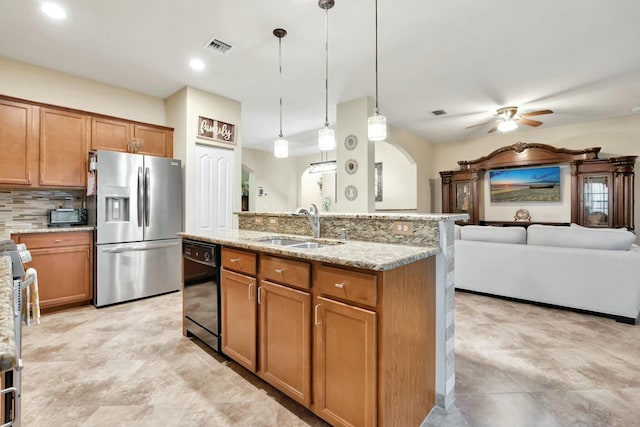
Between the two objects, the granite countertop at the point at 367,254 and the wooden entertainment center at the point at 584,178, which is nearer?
the granite countertop at the point at 367,254

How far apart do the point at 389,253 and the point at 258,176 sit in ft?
23.7

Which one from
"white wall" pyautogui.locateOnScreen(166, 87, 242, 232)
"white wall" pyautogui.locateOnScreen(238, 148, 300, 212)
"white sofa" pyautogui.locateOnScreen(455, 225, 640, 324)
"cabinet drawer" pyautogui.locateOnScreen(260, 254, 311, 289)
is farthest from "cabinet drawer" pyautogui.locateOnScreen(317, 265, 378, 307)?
"white wall" pyautogui.locateOnScreen(238, 148, 300, 212)

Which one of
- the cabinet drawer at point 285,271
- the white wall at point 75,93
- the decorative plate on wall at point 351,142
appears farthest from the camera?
the decorative plate on wall at point 351,142

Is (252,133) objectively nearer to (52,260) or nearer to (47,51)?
(47,51)

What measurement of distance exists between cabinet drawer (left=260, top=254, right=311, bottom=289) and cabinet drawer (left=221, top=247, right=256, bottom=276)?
91mm

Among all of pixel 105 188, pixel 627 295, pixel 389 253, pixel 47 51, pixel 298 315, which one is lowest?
pixel 627 295

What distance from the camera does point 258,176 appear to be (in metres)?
8.39

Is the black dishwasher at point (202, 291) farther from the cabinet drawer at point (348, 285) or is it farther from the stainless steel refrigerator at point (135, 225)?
the stainless steel refrigerator at point (135, 225)

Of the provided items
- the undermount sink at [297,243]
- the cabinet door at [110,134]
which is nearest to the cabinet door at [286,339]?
the undermount sink at [297,243]

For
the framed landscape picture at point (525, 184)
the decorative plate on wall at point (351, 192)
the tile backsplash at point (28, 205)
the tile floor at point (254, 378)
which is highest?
the framed landscape picture at point (525, 184)

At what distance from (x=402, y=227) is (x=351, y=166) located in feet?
9.23

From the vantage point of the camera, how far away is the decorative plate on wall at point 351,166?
455 centimetres

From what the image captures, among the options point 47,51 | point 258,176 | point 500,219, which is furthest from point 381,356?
point 258,176

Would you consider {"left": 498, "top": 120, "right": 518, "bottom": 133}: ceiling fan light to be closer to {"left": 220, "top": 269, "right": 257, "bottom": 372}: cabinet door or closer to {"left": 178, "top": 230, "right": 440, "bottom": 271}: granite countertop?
{"left": 178, "top": 230, "right": 440, "bottom": 271}: granite countertop
